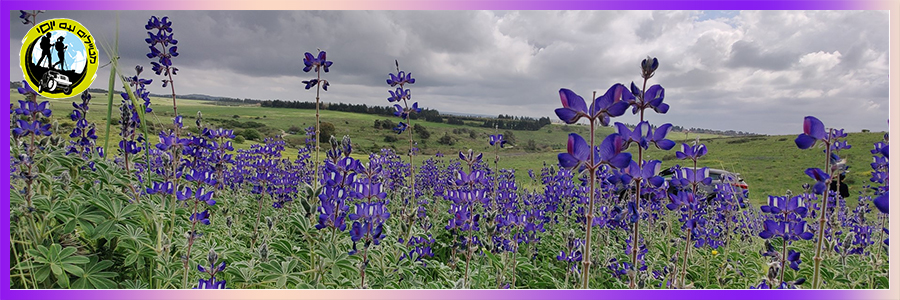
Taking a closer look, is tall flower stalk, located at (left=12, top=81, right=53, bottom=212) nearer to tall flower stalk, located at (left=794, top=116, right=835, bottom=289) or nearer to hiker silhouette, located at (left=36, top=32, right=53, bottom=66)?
hiker silhouette, located at (left=36, top=32, right=53, bottom=66)

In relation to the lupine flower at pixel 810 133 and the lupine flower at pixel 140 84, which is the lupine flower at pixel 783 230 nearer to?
the lupine flower at pixel 810 133

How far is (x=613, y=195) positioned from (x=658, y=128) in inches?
127

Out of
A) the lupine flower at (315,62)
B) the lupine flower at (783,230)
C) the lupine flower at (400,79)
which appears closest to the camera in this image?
the lupine flower at (783,230)

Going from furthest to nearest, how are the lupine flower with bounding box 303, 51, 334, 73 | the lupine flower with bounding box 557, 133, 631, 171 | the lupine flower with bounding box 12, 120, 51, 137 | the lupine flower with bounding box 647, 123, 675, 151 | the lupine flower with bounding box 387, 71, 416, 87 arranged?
the lupine flower with bounding box 387, 71, 416, 87, the lupine flower with bounding box 303, 51, 334, 73, the lupine flower with bounding box 12, 120, 51, 137, the lupine flower with bounding box 647, 123, 675, 151, the lupine flower with bounding box 557, 133, 631, 171

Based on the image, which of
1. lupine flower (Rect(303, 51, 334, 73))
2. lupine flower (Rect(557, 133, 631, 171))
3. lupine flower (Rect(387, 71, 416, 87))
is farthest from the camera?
lupine flower (Rect(387, 71, 416, 87))

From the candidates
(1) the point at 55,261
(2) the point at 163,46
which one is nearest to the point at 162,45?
(2) the point at 163,46

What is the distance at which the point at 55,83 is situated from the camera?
8.49 feet

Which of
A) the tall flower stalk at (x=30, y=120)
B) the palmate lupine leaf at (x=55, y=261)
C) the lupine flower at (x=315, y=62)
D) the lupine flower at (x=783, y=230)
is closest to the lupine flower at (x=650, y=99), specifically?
the lupine flower at (x=783, y=230)

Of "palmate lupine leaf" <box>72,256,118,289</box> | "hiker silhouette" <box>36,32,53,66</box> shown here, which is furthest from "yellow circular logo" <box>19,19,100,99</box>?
"palmate lupine leaf" <box>72,256,118,289</box>

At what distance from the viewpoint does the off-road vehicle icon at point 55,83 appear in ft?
8.45

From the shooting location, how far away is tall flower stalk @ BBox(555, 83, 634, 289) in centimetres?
151

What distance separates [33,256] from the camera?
7.87 ft

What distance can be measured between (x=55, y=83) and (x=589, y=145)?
2.99 m

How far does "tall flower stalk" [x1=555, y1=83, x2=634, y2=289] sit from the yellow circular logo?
2726 mm
